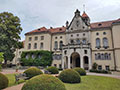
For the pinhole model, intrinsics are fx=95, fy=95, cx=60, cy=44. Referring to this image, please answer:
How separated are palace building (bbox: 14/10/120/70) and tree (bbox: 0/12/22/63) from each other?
657cm

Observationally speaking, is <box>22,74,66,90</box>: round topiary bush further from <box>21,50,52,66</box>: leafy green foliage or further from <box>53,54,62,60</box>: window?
<box>53,54,62,60</box>: window

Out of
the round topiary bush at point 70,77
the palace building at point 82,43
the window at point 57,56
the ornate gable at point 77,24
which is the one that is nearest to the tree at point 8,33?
the palace building at point 82,43

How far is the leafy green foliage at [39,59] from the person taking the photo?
32.9 metres

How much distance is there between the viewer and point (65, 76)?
38.1 feet

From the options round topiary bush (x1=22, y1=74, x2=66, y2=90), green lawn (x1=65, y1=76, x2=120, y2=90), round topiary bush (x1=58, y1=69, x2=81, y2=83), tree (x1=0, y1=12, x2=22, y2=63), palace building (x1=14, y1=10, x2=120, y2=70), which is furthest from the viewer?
tree (x1=0, y1=12, x2=22, y2=63)

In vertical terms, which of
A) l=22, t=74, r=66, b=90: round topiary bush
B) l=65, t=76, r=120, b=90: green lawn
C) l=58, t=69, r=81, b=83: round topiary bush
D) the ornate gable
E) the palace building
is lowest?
l=65, t=76, r=120, b=90: green lawn

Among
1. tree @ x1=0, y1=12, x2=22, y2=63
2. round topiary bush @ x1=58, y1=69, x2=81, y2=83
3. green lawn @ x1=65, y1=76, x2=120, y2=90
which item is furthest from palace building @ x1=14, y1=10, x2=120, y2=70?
round topiary bush @ x1=58, y1=69, x2=81, y2=83

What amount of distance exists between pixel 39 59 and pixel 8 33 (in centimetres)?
1323

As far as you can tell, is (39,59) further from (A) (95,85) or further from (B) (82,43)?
(A) (95,85)

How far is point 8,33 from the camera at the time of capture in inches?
1213

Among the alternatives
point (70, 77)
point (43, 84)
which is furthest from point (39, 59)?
point (43, 84)

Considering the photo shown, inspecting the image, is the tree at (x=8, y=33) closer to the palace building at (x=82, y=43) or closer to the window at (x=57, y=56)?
the palace building at (x=82, y=43)

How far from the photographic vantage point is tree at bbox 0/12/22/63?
2884cm

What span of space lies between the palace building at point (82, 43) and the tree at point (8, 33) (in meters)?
6.57
